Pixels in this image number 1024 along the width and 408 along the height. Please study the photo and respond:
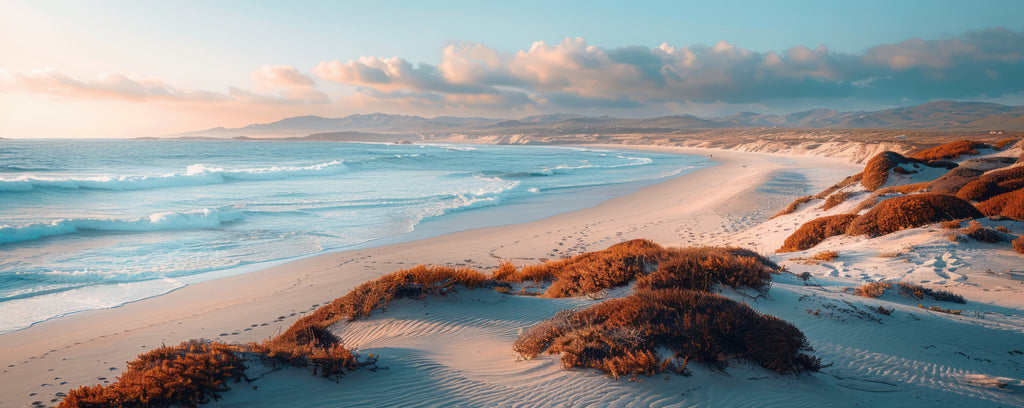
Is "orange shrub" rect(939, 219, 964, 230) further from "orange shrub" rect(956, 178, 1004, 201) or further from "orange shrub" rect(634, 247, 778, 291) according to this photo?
"orange shrub" rect(634, 247, 778, 291)

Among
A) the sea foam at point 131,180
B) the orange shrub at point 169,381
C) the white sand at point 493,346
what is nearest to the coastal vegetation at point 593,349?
the orange shrub at point 169,381

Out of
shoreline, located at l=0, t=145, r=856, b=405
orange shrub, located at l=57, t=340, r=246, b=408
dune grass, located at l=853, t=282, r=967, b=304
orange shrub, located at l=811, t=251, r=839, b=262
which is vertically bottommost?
shoreline, located at l=0, t=145, r=856, b=405

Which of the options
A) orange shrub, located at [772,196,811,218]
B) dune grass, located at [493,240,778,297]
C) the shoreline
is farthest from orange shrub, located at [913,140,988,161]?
dune grass, located at [493,240,778,297]

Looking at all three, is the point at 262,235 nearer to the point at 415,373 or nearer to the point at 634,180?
the point at 415,373

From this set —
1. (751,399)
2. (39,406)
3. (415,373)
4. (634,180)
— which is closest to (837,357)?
(751,399)

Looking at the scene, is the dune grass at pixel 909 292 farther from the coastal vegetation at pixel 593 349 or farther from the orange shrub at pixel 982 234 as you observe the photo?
the coastal vegetation at pixel 593 349

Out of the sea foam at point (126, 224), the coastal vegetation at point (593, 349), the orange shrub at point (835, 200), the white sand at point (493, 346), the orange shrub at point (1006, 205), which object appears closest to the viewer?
the coastal vegetation at point (593, 349)

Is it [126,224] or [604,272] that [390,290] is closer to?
[604,272]
